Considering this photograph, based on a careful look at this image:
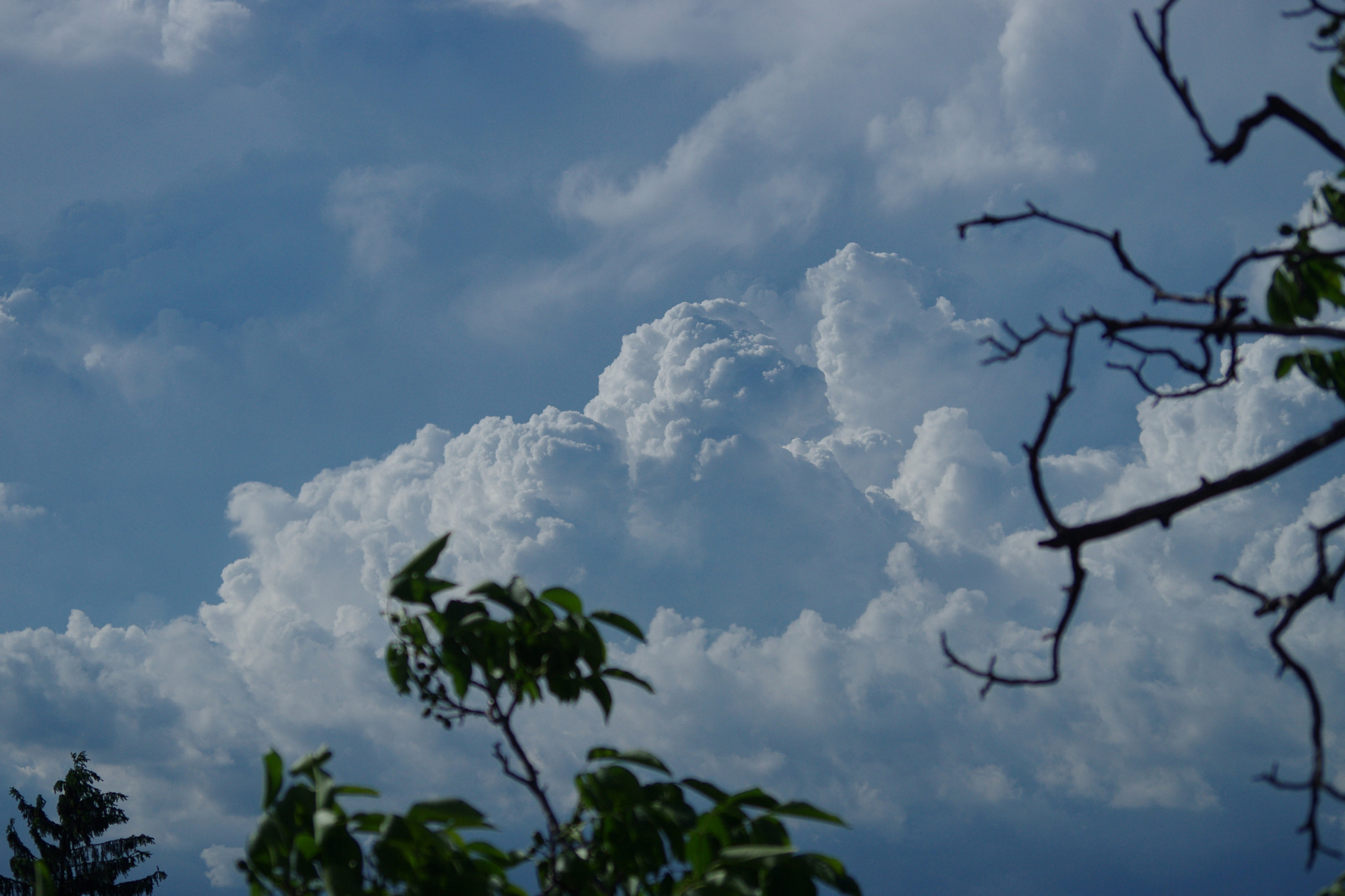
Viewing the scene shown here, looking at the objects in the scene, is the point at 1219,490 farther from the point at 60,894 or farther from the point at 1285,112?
the point at 60,894

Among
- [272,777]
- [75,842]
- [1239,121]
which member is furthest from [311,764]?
[75,842]

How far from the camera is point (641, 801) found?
2742 millimetres

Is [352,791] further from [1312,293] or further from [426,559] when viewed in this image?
[1312,293]

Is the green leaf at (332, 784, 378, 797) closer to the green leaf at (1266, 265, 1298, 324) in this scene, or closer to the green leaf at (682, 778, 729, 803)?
the green leaf at (682, 778, 729, 803)

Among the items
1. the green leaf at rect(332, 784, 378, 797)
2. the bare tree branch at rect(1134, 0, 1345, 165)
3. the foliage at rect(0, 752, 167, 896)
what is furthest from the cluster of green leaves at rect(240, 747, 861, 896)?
the foliage at rect(0, 752, 167, 896)

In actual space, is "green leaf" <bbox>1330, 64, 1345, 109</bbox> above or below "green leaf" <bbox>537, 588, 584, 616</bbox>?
above

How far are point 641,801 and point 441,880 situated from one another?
0.60m

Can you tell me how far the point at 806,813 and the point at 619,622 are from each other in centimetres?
86

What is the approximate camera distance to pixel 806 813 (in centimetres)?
255

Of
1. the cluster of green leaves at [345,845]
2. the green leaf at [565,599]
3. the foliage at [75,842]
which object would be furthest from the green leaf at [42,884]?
the foliage at [75,842]

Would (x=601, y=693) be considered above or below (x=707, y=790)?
above

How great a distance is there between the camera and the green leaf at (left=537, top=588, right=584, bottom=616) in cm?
307

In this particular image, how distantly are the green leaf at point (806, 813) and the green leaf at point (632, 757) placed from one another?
14.8 inches

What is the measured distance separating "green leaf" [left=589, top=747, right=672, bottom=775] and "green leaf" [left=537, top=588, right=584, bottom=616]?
18.2 inches
